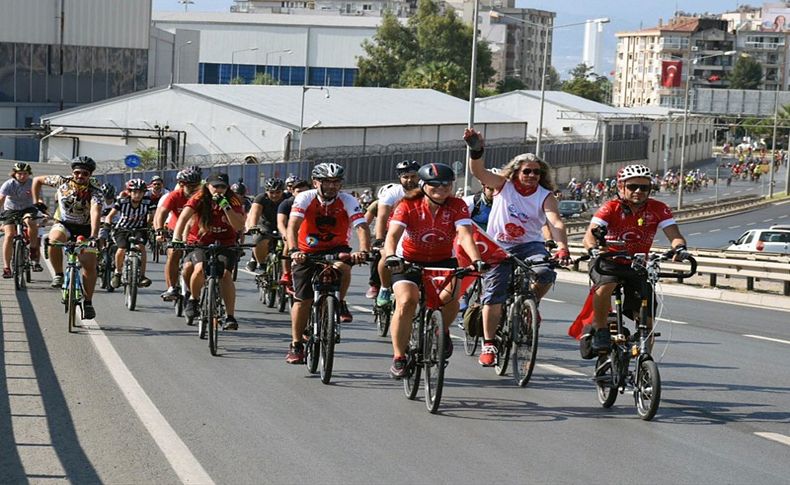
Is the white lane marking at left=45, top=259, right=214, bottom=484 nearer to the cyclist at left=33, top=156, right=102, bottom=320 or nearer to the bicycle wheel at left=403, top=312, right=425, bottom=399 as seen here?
the bicycle wheel at left=403, top=312, right=425, bottom=399

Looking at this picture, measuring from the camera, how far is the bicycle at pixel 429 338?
10.4 metres

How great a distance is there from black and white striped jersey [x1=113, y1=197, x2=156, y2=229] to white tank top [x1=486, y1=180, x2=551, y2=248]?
889 centimetres

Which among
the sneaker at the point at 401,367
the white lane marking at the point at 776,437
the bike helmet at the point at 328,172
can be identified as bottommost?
the white lane marking at the point at 776,437

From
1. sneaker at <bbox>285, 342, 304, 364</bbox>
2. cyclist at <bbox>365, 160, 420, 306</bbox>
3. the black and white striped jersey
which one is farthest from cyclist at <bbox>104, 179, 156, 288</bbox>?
sneaker at <bbox>285, 342, 304, 364</bbox>

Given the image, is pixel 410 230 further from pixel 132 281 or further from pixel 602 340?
pixel 132 281

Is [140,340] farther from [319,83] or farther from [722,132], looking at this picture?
[722,132]

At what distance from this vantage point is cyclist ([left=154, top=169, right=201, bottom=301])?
52.0ft

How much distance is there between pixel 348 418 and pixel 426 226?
5.77 ft

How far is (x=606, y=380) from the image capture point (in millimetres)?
10617

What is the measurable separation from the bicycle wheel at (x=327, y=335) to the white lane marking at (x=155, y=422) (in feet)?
5.03

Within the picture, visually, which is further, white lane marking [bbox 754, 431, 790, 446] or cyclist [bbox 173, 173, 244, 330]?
cyclist [bbox 173, 173, 244, 330]

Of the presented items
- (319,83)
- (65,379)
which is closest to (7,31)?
(319,83)

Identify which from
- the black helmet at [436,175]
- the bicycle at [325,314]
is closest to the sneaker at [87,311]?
the bicycle at [325,314]

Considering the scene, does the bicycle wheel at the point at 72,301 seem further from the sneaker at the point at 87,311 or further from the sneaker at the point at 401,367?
the sneaker at the point at 401,367
